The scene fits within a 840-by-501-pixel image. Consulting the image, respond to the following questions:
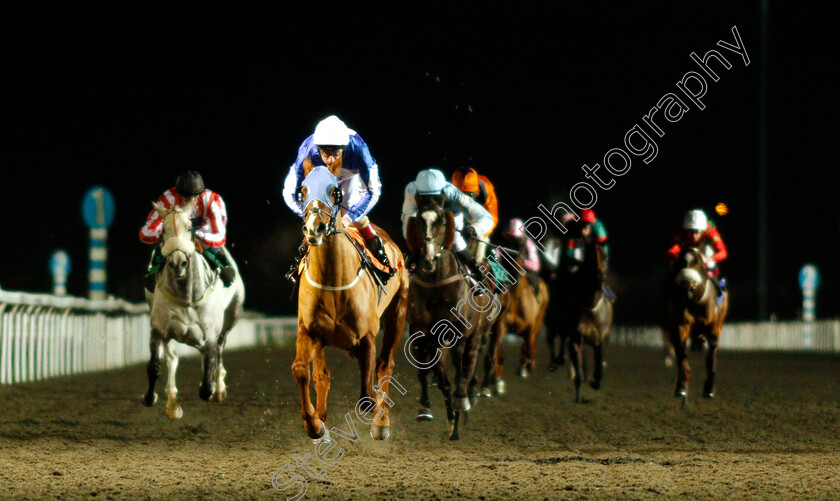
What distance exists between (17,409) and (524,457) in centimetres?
572

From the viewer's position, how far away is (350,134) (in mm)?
7445

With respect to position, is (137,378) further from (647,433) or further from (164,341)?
(647,433)

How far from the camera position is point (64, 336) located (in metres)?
16.8

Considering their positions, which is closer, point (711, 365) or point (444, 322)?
point (444, 322)

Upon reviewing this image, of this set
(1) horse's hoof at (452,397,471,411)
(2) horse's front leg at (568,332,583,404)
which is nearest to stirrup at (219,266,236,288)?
(1) horse's hoof at (452,397,471,411)

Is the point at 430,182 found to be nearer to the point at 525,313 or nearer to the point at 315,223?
the point at 315,223

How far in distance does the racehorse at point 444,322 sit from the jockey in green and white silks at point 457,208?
4.8 inches

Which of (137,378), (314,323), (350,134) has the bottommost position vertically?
(137,378)

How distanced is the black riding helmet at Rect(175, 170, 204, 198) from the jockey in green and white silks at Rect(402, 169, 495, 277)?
1.76 m

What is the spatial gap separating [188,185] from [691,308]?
5961 mm

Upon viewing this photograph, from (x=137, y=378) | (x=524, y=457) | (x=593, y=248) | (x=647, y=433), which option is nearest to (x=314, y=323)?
(x=524, y=457)

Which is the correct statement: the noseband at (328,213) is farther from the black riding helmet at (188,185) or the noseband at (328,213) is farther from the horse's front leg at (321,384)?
the black riding helmet at (188,185)

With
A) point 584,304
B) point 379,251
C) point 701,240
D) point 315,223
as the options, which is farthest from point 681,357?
point 315,223

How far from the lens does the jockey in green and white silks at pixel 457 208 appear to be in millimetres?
9117
